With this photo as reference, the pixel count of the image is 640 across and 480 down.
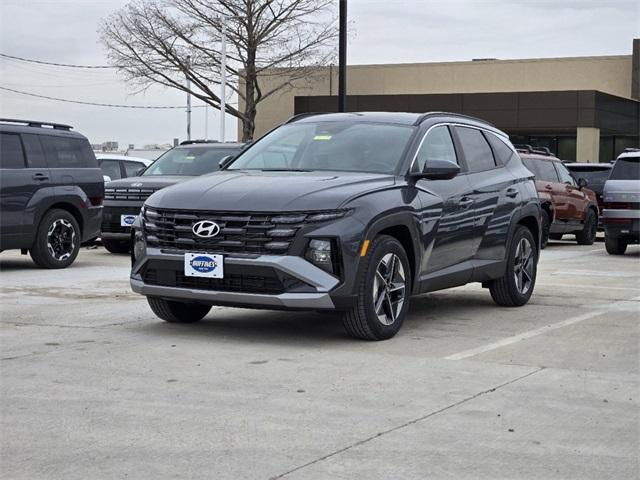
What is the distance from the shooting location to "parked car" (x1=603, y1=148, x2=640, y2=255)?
17438 millimetres

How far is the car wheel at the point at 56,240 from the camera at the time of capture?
13656 mm

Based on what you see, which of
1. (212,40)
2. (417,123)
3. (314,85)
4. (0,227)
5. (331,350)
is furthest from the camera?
(314,85)

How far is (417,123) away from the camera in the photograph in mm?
9109

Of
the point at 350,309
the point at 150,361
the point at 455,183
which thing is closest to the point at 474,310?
the point at 455,183

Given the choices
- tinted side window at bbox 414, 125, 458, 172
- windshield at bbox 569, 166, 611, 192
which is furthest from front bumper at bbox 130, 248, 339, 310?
windshield at bbox 569, 166, 611, 192

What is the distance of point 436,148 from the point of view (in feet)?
30.1

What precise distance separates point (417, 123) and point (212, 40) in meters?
40.1

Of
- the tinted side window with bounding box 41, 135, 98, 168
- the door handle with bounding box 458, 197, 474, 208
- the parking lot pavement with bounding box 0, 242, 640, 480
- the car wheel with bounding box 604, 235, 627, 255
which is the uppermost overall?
the tinted side window with bounding box 41, 135, 98, 168

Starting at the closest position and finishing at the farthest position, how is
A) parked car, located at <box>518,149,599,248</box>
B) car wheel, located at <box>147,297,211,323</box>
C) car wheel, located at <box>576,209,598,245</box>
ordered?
car wheel, located at <box>147,297,211,323</box>
parked car, located at <box>518,149,599,248</box>
car wheel, located at <box>576,209,598,245</box>

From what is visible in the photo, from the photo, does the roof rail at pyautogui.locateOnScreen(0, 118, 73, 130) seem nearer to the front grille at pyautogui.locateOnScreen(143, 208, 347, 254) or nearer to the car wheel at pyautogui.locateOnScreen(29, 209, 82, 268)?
the car wheel at pyautogui.locateOnScreen(29, 209, 82, 268)

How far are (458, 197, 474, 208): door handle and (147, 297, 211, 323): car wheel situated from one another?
2.27 metres

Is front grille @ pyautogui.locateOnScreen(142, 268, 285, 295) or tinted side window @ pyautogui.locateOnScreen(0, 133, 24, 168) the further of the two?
tinted side window @ pyautogui.locateOnScreen(0, 133, 24, 168)

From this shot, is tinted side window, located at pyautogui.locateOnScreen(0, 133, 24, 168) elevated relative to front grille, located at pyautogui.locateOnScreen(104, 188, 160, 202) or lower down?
elevated

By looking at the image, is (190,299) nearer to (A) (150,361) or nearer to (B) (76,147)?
(A) (150,361)
